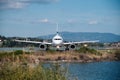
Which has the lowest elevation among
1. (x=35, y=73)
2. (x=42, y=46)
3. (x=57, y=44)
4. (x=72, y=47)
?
(x=72, y=47)

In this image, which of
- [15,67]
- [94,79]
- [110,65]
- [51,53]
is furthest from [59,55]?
[15,67]

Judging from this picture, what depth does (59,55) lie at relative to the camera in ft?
264

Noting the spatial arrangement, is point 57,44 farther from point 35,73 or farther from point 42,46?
point 35,73

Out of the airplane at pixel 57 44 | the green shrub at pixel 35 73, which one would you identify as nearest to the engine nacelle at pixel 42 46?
the airplane at pixel 57 44

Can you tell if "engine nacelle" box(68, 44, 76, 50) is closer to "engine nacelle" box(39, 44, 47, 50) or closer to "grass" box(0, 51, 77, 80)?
"engine nacelle" box(39, 44, 47, 50)

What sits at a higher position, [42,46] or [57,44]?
[57,44]

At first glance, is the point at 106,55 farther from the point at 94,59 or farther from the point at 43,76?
the point at 43,76

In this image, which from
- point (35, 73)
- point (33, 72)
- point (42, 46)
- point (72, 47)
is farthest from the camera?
point (72, 47)

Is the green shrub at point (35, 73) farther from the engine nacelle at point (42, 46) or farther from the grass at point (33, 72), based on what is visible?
the engine nacelle at point (42, 46)

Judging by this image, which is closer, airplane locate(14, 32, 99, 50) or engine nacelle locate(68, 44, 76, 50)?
airplane locate(14, 32, 99, 50)

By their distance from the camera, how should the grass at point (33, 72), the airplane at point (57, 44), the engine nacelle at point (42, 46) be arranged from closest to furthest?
the grass at point (33, 72) → the airplane at point (57, 44) → the engine nacelle at point (42, 46)

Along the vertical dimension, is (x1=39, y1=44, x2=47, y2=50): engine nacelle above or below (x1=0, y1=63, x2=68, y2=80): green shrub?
below

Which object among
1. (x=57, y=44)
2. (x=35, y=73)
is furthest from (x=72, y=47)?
(x=35, y=73)

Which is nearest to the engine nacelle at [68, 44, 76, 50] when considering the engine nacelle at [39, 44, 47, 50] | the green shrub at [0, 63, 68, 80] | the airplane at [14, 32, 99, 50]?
the airplane at [14, 32, 99, 50]
